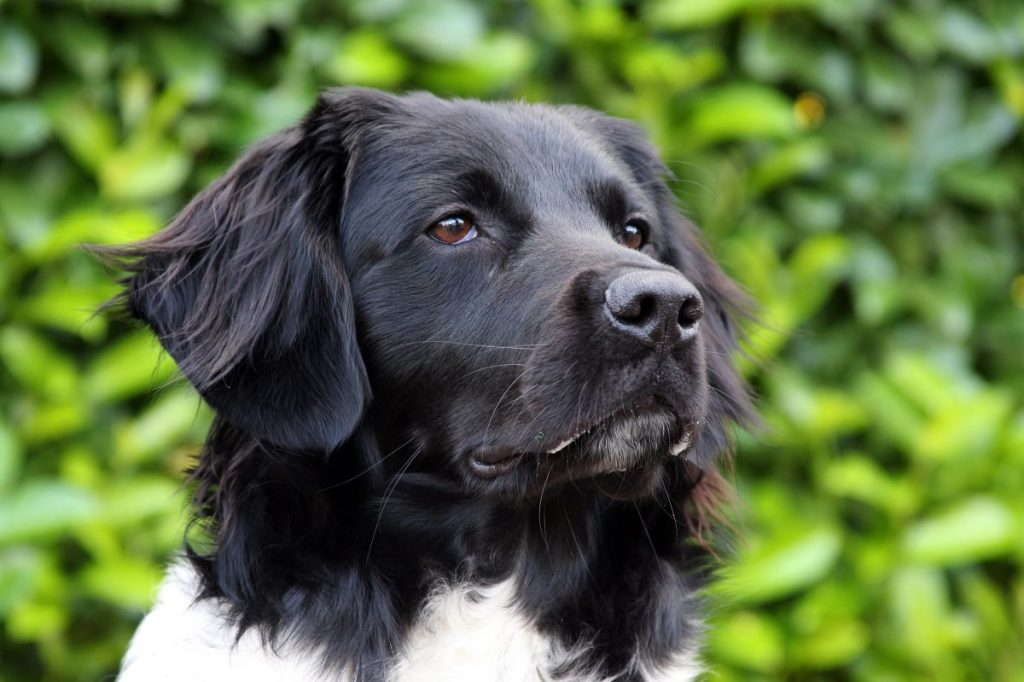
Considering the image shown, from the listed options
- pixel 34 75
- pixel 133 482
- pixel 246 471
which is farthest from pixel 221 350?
pixel 34 75

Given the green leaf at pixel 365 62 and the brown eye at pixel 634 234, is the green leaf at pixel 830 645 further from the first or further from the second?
the green leaf at pixel 365 62

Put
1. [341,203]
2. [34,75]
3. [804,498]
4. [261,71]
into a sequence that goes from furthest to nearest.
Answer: [804,498] < [261,71] < [34,75] < [341,203]

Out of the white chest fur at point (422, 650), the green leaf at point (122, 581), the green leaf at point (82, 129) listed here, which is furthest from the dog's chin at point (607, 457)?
the green leaf at point (82, 129)

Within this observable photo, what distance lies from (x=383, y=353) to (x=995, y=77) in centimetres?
316

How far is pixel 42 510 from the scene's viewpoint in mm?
3584

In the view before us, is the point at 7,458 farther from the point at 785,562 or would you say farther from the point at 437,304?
the point at 785,562

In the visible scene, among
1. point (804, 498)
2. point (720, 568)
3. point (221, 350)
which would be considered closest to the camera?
point (221, 350)

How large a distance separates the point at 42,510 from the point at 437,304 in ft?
5.26

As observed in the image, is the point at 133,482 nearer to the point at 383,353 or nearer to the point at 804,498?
the point at 383,353

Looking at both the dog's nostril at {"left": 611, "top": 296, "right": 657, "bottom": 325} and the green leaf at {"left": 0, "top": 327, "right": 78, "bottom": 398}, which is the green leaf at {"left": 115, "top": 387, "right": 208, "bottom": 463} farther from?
the dog's nostril at {"left": 611, "top": 296, "right": 657, "bottom": 325}

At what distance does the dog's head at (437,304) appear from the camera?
95.3 inches

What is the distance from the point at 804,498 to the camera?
466cm

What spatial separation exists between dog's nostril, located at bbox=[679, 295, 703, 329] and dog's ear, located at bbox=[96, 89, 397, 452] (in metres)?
0.69

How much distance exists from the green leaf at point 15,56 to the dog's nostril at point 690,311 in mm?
2362
